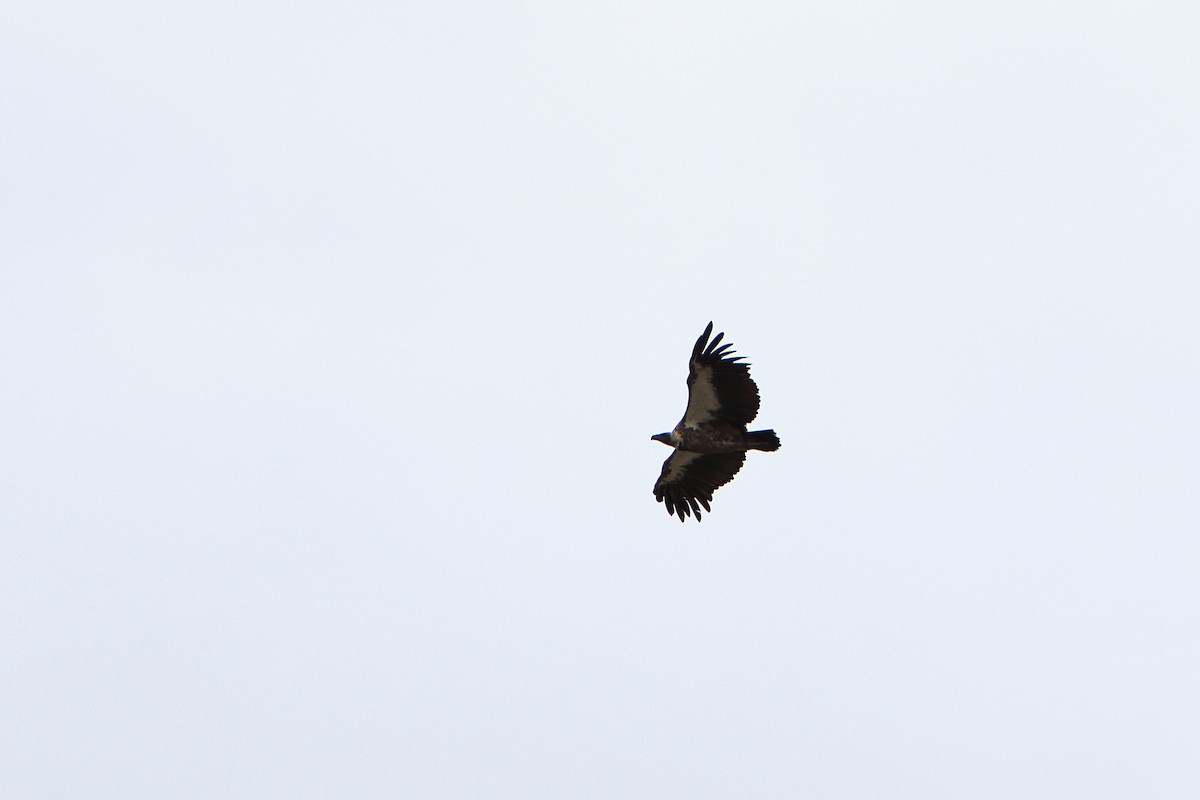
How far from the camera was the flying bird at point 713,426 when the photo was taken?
4131 cm

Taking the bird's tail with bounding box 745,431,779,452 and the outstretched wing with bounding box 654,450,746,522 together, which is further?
the outstretched wing with bounding box 654,450,746,522

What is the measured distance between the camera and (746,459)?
44219mm

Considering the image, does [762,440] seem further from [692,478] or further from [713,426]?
[692,478]

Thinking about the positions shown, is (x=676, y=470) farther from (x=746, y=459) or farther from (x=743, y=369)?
(x=743, y=369)

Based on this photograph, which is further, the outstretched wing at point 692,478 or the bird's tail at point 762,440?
the outstretched wing at point 692,478

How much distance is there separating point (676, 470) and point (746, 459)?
202 centimetres

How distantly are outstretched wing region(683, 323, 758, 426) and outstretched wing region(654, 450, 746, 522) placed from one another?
2254mm

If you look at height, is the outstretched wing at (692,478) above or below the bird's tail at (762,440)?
above

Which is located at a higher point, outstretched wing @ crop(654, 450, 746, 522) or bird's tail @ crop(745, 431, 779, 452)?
outstretched wing @ crop(654, 450, 746, 522)

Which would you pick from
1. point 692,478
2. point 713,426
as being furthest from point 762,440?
point 692,478

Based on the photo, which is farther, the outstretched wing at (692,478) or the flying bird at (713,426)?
the outstretched wing at (692,478)

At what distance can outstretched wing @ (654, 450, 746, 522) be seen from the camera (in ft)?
146

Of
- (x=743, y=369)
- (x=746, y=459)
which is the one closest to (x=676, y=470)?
(x=746, y=459)

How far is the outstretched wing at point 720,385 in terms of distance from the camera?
4122 centimetres
